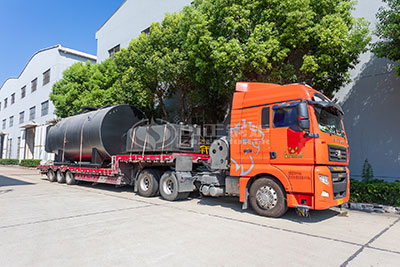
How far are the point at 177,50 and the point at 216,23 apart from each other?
116 inches

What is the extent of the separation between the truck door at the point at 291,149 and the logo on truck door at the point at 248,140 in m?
→ 0.40

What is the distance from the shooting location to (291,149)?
6191mm

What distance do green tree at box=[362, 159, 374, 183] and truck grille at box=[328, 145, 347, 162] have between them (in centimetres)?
367

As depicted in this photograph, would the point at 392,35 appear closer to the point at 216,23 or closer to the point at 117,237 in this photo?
the point at 216,23

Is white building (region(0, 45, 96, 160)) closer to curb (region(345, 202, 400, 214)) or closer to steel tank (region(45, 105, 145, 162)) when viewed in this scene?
steel tank (region(45, 105, 145, 162))

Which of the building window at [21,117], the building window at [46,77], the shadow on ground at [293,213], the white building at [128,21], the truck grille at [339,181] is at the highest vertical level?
the white building at [128,21]

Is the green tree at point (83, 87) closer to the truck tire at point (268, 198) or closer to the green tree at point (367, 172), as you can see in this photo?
the truck tire at point (268, 198)

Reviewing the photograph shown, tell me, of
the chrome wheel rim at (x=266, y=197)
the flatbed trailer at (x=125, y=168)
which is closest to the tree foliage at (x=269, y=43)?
the flatbed trailer at (x=125, y=168)

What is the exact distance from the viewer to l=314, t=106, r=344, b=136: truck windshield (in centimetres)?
624

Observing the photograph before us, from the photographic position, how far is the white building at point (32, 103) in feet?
104

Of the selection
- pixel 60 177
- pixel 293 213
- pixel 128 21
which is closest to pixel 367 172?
pixel 293 213

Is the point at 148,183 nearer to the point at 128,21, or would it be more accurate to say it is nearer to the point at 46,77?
the point at 128,21

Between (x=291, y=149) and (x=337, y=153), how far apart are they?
1199mm

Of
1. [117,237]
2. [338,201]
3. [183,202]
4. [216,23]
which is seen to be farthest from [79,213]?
[216,23]
